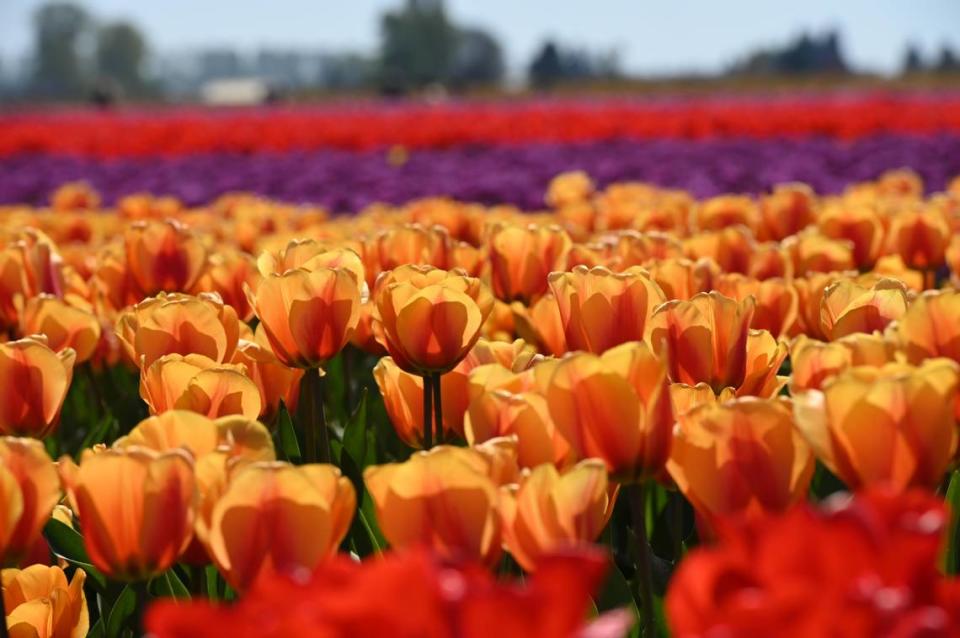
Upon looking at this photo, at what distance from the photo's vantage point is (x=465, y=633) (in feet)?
2.32

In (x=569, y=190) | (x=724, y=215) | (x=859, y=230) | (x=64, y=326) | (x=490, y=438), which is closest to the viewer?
(x=490, y=438)

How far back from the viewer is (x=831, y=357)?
4.23ft

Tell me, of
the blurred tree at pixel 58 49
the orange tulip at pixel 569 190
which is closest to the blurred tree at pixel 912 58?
the orange tulip at pixel 569 190

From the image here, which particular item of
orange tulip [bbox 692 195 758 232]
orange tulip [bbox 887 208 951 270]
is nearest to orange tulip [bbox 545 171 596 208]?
orange tulip [bbox 692 195 758 232]

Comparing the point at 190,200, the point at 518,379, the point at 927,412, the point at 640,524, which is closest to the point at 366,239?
the point at 518,379

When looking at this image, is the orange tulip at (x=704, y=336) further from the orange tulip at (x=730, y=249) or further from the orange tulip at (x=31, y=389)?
the orange tulip at (x=730, y=249)

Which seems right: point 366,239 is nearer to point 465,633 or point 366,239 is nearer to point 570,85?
point 465,633

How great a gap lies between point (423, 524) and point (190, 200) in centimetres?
766

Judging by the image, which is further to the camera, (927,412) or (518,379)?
(518,379)

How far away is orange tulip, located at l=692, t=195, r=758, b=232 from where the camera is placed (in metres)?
3.53

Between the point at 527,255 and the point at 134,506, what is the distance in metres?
1.44

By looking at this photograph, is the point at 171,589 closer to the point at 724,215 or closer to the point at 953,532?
the point at 953,532

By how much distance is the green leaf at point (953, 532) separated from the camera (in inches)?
57.2

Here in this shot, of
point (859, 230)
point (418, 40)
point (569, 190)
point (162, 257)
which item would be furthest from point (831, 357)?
point (418, 40)
